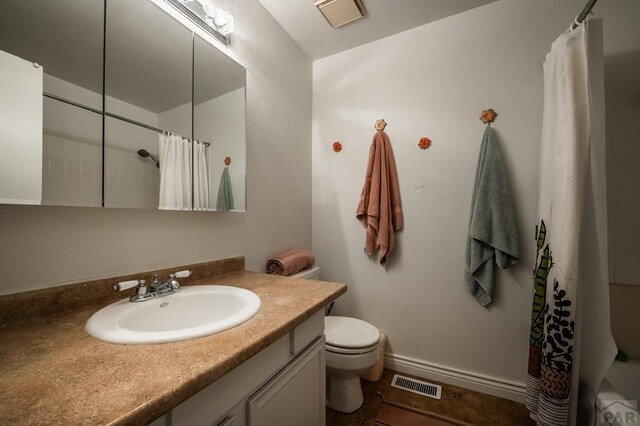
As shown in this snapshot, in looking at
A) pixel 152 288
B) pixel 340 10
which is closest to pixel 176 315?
pixel 152 288

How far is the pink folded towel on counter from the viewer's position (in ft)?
4.64

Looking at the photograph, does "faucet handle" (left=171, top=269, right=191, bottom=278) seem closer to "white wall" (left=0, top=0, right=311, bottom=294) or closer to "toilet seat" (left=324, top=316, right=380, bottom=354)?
"white wall" (left=0, top=0, right=311, bottom=294)

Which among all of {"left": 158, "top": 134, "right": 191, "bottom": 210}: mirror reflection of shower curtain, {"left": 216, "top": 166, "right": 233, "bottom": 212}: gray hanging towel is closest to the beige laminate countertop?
{"left": 158, "top": 134, "right": 191, "bottom": 210}: mirror reflection of shower curtain

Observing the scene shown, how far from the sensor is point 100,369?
1.44 feet

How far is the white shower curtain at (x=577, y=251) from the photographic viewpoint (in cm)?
90

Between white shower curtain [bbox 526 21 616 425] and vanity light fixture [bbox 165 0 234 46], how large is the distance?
150 centimetres

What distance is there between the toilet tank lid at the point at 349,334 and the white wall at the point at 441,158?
0.33m

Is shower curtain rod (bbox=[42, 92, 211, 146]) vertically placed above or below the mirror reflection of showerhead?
above

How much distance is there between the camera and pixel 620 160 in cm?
121

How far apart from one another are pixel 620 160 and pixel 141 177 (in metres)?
2.16

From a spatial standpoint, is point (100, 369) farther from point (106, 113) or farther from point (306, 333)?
point (106, 113)

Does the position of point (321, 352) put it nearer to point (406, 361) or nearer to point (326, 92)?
point (406, 361)

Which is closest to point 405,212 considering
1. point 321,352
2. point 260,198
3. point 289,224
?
point 289,224

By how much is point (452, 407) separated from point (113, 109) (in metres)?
2.07
